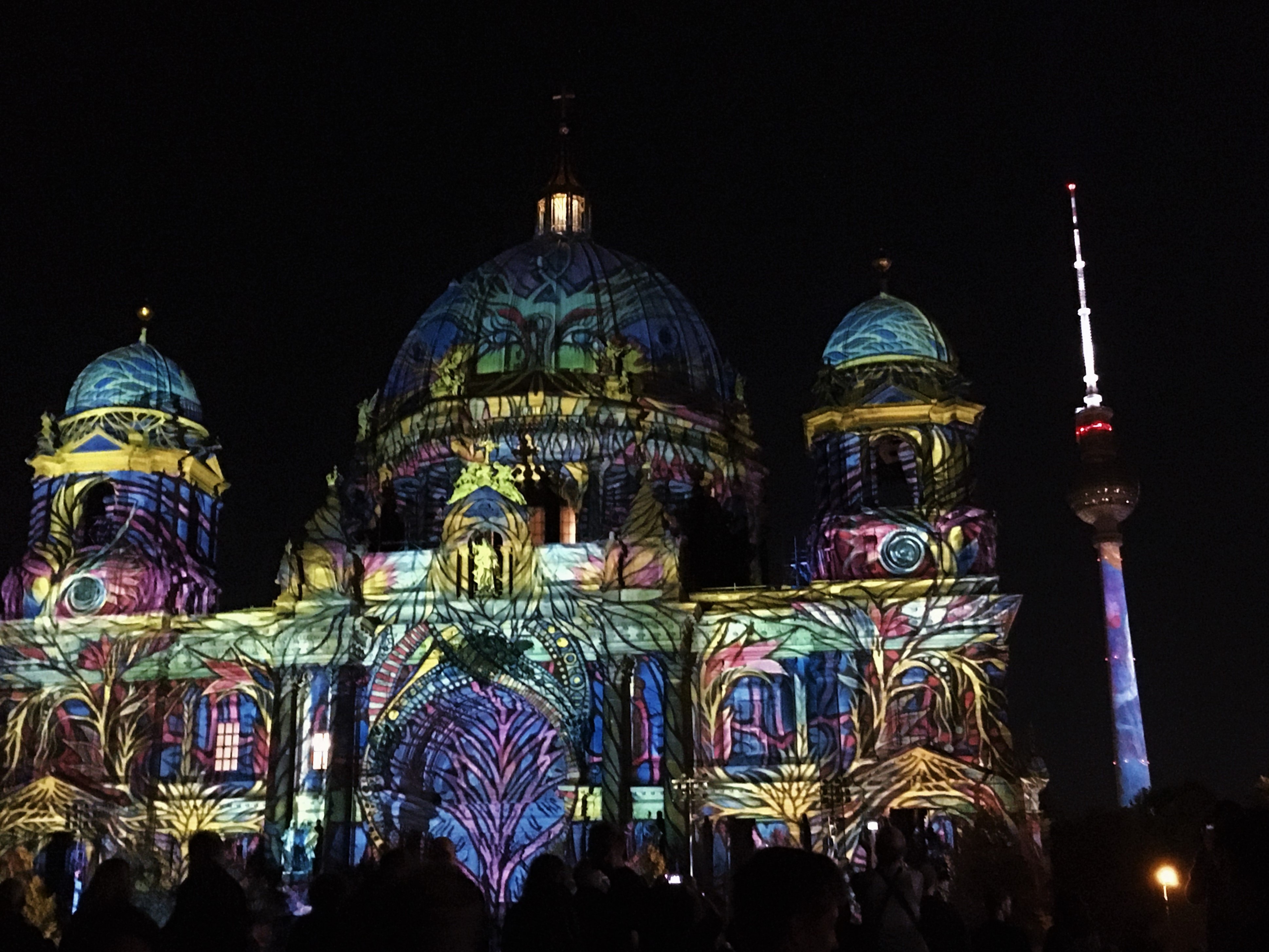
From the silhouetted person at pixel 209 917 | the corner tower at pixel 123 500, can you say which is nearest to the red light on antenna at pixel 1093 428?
the corner tower at pixel 123 500

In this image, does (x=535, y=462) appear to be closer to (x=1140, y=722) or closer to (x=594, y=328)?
(x=594, y=328)

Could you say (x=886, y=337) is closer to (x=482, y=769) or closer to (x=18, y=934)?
(x=482, y=769)

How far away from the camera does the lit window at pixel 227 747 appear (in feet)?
180

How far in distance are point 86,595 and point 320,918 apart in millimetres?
49124

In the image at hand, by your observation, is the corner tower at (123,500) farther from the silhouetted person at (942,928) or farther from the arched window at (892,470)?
the silhouetted person at (942,928)

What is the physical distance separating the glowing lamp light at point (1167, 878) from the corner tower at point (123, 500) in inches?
1321

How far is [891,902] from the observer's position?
11.3m

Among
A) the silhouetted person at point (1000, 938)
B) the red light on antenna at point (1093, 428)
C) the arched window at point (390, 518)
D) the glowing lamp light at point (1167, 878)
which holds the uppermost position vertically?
the red light on antenna at point (1093, 428)

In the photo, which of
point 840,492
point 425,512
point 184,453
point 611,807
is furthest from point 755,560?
point 184,453

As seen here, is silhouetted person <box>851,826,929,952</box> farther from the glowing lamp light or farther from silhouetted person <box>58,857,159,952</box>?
the glowing lamp light

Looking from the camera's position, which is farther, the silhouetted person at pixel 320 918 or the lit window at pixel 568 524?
the lit window at pixel 568 524

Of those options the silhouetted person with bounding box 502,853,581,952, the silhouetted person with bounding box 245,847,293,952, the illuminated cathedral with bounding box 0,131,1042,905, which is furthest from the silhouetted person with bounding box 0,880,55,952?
the illuminated cathedral with bounding box 0,131,1042,905

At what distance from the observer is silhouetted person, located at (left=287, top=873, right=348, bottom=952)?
9.79m

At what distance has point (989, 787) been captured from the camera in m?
48.1
